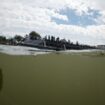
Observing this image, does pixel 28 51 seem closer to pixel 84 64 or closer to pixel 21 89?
pixel 21 89

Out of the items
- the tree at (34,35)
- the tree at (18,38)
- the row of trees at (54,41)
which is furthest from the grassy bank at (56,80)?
the tree at (18,38)

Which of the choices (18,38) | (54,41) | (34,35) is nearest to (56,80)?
(54,41)

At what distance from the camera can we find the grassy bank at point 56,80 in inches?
178

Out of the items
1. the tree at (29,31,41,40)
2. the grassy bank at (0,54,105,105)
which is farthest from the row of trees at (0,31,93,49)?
the grassy bank at (0,54,105,105)

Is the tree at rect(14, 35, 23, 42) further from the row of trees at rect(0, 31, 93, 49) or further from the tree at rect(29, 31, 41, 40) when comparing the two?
the tree at rect(29, 31, 41, 40)

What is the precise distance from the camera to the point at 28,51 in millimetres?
5527

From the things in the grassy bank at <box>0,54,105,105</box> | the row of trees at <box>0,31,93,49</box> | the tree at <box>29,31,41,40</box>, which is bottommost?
the grassy bank at <box>0,54,105,105</box>

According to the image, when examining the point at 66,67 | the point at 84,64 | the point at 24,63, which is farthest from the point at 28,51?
the point at 84,64

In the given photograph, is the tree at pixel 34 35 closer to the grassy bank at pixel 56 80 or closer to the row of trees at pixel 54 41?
the row of trees at pixel 54 41

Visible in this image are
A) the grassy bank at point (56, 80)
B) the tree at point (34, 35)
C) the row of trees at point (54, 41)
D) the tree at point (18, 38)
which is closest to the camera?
the grassy bank at point (56, 80)

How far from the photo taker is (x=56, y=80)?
4.88 metres

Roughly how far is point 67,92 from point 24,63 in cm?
141

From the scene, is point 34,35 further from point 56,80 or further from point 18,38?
point 56,80

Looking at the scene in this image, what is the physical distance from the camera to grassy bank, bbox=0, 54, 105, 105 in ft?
14.8
